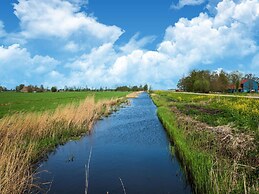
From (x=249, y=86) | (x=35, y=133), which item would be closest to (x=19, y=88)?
(x=249, y=86)

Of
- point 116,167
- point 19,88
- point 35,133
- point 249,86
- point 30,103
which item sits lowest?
point 116,167

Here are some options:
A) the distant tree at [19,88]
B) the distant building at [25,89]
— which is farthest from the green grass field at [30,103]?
the distant tree at [19,88]

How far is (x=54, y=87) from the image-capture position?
16250cm

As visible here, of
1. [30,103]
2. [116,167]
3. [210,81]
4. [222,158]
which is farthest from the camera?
[210,81]

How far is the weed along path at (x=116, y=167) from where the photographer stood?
941cm

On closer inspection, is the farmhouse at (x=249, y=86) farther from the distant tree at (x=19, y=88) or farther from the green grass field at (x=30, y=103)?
the distant tree at (x=19, y=88)

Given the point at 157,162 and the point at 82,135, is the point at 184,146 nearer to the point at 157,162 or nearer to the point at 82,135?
the point at 157,162

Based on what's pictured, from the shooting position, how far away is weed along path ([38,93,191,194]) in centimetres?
941

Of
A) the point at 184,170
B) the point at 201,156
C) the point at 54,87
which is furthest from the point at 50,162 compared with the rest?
the point at 54,87

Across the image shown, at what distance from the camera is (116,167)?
11867 millimetres

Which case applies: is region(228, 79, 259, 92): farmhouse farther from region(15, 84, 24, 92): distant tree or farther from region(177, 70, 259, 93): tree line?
region(15, 84, 24, 92): distant tree

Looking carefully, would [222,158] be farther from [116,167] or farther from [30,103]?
[30,103]

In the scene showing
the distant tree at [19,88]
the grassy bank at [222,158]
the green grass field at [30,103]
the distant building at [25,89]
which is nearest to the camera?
the grassy bank at [222,158]

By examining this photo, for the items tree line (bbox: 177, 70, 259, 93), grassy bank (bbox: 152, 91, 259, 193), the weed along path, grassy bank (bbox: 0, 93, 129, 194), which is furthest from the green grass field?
tree line (bbox: 177, 70, 259, 93)
